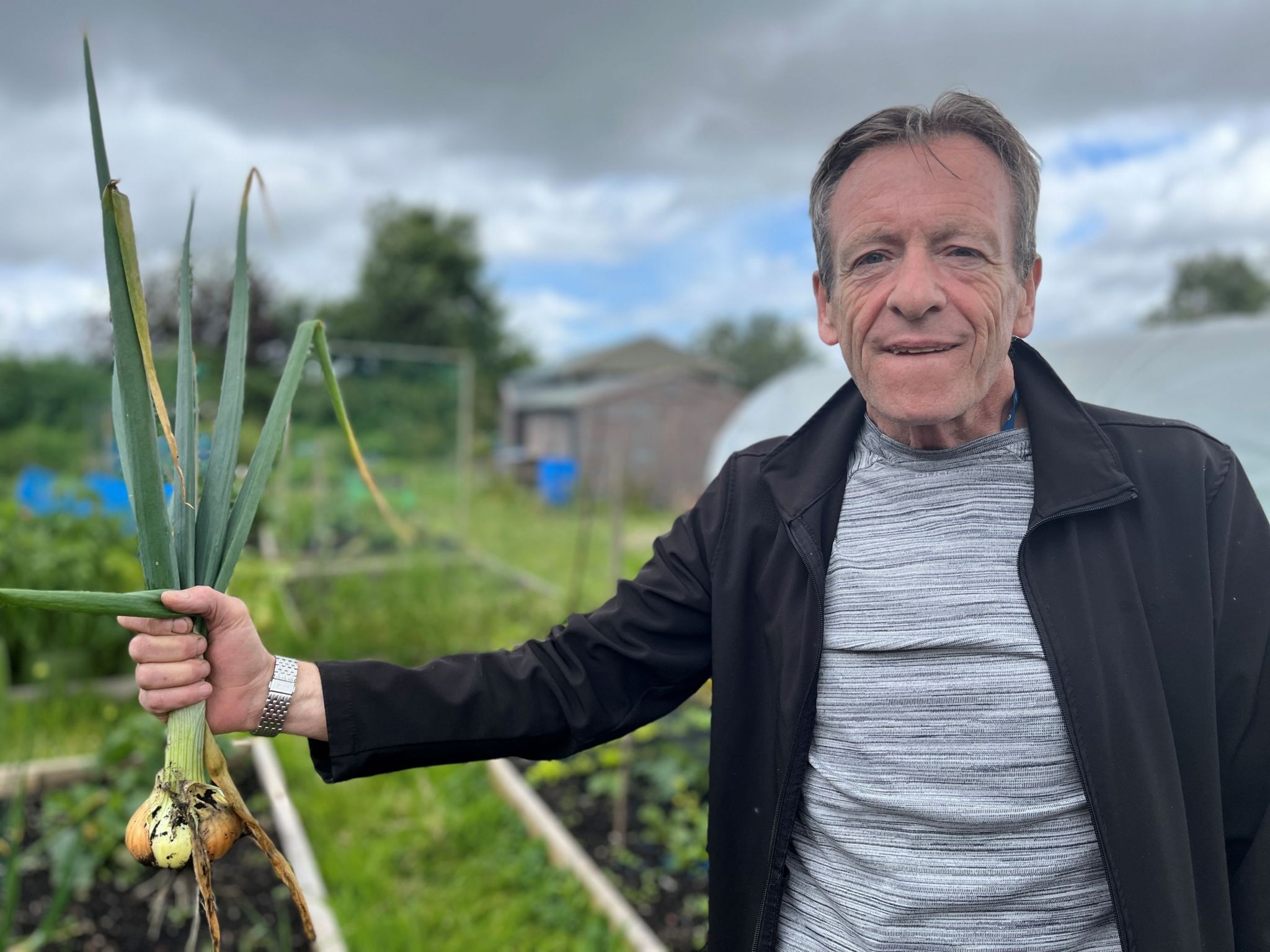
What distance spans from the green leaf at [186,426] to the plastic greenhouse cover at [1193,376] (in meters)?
1.48

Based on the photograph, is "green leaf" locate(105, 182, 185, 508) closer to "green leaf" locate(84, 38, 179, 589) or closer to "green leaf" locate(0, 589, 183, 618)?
"green leaf" locate(84, 38, 179, 589)

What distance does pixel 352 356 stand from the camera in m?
7.99

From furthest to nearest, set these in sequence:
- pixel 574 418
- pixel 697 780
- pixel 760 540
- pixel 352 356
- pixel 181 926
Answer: pixel 574 418, pixel 352 356, pixel 697 780, pixel 181 926, pixel 760 540

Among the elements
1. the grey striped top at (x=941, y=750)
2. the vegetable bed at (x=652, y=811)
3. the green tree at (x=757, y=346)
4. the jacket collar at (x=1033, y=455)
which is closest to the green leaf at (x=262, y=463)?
the jacket collar at (x=1033, y=455)

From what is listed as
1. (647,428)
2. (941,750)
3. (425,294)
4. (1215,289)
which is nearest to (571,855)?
(941,750)

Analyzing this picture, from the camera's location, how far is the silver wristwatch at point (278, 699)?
1.29 metres

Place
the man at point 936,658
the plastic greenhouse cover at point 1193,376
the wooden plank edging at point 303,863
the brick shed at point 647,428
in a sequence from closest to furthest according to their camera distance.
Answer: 1. the man at point 936,658
2. the plastic greenhouse cover at point 1193,376
3. the wooden plank edging at point 303,863
4. the brick shed at point 647,428

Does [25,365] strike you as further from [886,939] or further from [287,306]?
[886,939]

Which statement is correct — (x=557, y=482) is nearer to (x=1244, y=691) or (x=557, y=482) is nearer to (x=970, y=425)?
(x=970, y=425)

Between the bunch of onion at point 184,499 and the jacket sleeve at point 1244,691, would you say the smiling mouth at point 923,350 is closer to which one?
the jacket sleeve at point 1244,691

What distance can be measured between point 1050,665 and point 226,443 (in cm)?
118

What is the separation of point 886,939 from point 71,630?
4.48 m

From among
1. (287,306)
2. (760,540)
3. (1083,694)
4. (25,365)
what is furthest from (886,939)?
(287,306)

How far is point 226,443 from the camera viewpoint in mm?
1224
